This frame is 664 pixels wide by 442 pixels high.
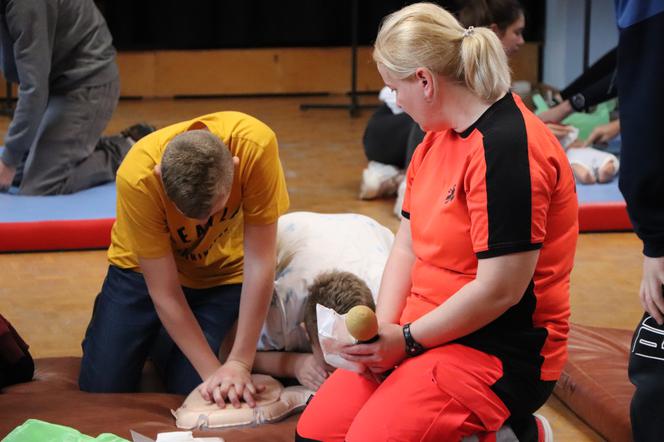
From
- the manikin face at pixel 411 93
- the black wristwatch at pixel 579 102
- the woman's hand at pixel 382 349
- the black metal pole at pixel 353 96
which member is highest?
the manikin face at pixel 411 93

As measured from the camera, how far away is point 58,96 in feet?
14.8

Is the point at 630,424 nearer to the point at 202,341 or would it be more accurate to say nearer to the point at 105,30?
the point at 202,341

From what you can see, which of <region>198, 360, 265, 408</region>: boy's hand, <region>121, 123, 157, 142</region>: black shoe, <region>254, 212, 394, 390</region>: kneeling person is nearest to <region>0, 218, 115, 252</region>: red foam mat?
<region>121, 123, 157, 142</region>: black shoe

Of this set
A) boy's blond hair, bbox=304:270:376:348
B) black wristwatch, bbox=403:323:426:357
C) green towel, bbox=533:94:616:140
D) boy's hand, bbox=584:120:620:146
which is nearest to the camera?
black wristwatch, bbox=403:323:426:357

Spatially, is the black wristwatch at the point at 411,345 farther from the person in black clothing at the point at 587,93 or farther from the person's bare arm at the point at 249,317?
the person in black clothing at the point at 587,93

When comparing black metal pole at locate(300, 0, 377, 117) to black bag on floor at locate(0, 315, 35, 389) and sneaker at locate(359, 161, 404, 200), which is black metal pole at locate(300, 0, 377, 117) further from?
black bag on floor at locate(0, 315, 35, 389)

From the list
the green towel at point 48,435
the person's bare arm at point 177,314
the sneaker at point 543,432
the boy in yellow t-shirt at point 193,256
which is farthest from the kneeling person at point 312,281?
the green towel at point 48,435

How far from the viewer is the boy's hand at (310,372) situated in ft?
8.87

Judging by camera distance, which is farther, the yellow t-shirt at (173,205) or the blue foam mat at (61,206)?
the blue foam mat at (61,206)

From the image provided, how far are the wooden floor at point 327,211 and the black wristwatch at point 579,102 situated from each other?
0.82m

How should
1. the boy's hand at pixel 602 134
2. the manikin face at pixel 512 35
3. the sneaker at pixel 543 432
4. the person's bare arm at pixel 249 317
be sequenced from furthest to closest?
the boy's hand at pixel 602 134 < the manikin face at pixel 512 35 < the person's bare arm at pixel 249 317 < the sneaker at pixel 543 432

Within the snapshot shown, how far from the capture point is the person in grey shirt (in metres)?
4.18

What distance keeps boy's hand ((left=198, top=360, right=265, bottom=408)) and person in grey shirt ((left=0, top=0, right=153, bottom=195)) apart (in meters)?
1.98

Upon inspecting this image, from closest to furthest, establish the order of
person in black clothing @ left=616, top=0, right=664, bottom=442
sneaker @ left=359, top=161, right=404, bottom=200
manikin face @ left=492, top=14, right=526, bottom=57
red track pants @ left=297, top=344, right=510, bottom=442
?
person in black clothing @ left=616, top=0, right=664, bottom=442 → red track pants @ left=297, top=344, right=510, bottom=442 → manikin face @ left=492, top=14, right=526, bottom=57 → sneaker @ left=359, top=161, right=404, bottom=200
